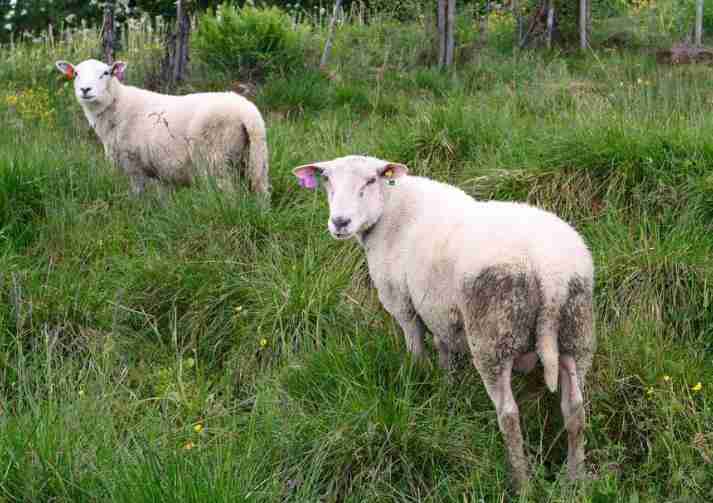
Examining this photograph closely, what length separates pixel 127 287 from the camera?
5.11 metres

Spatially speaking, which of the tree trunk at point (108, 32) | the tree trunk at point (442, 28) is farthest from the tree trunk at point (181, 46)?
the tree trunk at point (442, 28)

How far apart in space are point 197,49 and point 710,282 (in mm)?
7560

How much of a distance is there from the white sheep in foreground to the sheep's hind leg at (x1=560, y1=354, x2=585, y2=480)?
2914 millimetres

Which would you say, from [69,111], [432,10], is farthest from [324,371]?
[432,10]

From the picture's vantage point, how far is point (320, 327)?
15.3 ft

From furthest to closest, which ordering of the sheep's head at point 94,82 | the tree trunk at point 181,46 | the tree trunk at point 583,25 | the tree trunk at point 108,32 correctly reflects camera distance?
the tree trunk at point 583,25, the tree trunk at point 181,46, the tree trunk at point 108,32, the sheep's head at point 94,82

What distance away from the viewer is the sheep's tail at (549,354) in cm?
338

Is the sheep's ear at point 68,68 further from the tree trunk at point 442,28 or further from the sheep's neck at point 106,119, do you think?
the tree trunk at point 442,28

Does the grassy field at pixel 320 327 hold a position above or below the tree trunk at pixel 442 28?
below

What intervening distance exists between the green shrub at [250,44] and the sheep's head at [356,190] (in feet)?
18.7

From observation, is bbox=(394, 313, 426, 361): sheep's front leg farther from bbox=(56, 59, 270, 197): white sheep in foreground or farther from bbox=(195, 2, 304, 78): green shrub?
bbox=(195, 2, 304, 78): green shrub

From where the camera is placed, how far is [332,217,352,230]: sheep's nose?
13.5 ft

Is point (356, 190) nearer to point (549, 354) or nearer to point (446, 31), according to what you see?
point (549, 354)

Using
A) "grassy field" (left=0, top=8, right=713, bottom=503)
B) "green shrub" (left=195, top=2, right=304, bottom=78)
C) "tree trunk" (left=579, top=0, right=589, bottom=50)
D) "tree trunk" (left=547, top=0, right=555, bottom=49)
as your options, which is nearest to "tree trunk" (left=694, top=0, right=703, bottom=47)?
"tree trunk" (left=579, top=0, right=589, bottom=50)
